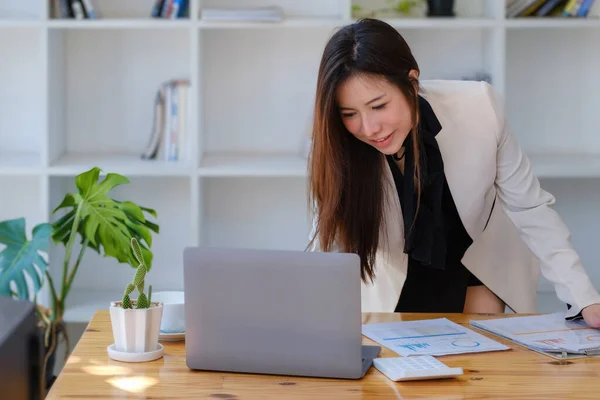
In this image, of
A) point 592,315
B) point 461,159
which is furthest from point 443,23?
point 592,315

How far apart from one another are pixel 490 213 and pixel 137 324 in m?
1.10

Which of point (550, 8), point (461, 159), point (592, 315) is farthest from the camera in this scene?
point (550, 8)

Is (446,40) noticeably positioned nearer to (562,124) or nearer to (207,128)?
(562,124)

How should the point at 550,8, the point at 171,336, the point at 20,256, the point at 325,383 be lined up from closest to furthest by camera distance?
the point at 325,383
the point at 171,336
the point at 20,256
the point at 550,8

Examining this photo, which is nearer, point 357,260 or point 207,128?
point 357,260

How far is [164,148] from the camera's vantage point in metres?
3.15

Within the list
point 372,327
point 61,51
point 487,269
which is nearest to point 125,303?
point 372,327

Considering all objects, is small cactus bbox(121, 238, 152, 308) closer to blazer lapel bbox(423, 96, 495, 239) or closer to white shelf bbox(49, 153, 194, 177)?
blazer lapel bbox(423, 96, 495, 239)

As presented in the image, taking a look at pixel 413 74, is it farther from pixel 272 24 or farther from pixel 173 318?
pixel 272 24

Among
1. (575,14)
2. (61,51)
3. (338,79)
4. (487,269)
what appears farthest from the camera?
(61,51)

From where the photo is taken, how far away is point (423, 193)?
203 cm

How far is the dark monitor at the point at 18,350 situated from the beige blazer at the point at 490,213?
2.47ft

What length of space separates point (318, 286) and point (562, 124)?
2.28 meters

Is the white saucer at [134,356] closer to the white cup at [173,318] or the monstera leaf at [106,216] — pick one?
the white cup at [173,318]
